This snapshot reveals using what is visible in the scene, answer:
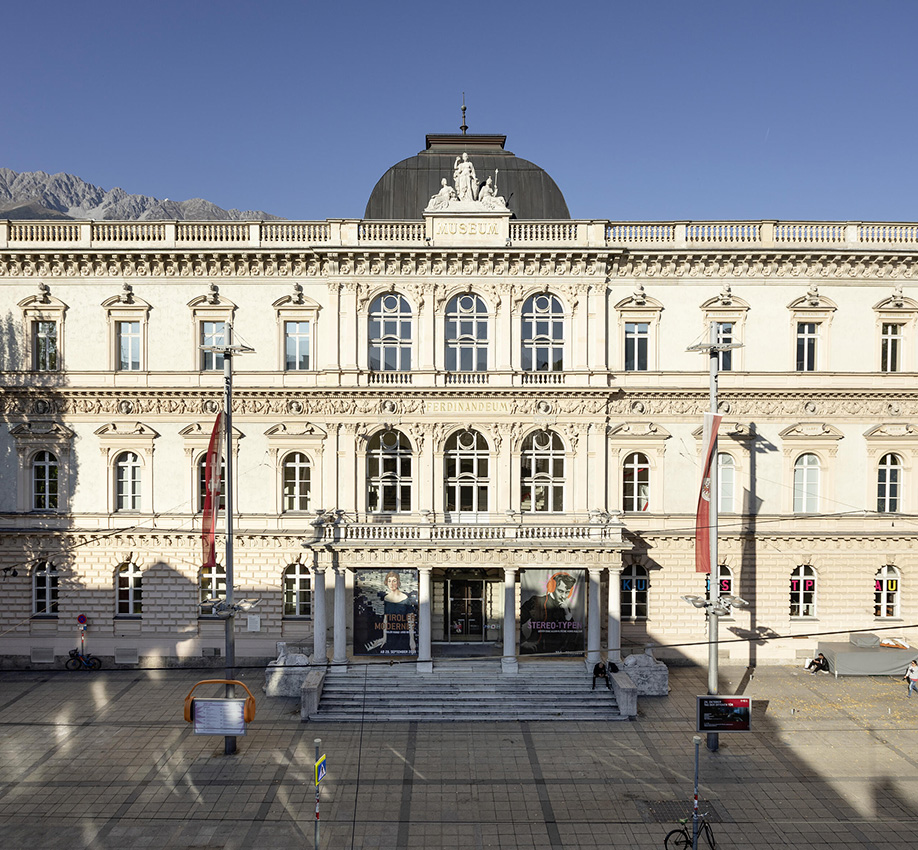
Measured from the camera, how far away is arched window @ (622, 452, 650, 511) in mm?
31000

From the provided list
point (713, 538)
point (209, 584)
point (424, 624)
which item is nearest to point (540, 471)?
point (713, 538)

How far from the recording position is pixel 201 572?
3061 cm

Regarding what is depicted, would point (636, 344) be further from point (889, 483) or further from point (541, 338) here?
point (889, 483)

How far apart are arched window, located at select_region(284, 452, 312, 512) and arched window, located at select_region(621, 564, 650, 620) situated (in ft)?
49.0

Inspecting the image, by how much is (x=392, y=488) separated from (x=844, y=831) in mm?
20151

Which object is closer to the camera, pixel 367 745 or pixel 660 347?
pixel 367 745

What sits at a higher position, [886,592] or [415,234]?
[415,234]

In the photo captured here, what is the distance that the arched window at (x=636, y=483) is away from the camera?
31000 mm

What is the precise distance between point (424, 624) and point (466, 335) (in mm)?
12728

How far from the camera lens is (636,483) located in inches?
1223

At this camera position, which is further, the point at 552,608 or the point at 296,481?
the point at 296,481

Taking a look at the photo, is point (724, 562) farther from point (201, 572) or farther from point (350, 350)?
point (201, 572)

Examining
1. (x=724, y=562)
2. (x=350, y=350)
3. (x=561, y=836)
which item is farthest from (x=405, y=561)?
(x=724, y=562)

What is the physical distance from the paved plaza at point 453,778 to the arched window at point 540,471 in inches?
361
